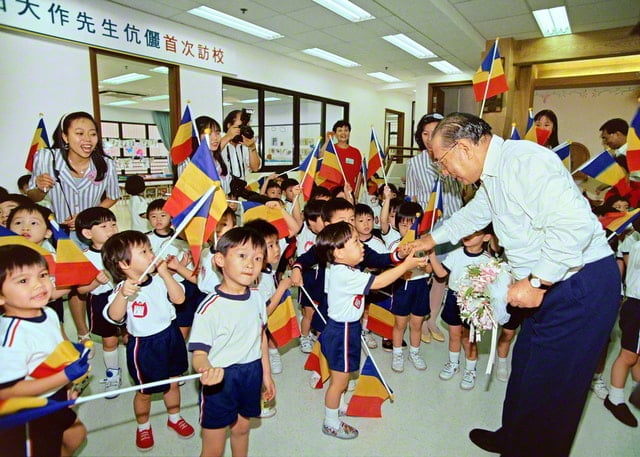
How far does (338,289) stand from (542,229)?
916 millimetres

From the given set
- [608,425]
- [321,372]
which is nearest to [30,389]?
[321,372]

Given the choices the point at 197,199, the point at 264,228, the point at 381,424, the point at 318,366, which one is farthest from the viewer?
the point at 318,366

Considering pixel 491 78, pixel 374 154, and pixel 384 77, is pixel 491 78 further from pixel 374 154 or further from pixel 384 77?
pixel 384 77

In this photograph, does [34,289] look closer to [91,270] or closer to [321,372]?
[91,270]

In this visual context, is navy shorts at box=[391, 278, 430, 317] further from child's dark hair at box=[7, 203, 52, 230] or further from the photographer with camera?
child's dark hair at box=[7, 203, 52, 230]

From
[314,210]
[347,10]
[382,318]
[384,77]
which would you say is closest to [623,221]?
[382,318]

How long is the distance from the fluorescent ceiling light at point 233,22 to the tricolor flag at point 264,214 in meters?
3.88

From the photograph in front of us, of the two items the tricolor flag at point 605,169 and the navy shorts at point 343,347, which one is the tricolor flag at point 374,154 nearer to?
the tricolor flag at point 605,169

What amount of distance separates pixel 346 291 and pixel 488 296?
2.15 feet

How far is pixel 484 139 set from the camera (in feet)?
5.28

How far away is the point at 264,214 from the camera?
2506mm

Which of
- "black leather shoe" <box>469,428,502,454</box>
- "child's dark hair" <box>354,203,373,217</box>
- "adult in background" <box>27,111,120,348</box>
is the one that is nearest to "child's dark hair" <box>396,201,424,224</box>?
"child's dark hair" <box>354,203,373,217</box>

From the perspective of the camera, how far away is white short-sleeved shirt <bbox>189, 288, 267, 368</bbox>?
58.9 inches

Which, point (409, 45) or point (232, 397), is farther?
point (409, 45)
